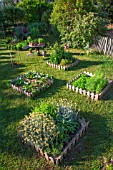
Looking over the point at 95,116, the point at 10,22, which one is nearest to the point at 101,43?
the point at 95,116

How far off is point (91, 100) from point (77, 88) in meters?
0.93

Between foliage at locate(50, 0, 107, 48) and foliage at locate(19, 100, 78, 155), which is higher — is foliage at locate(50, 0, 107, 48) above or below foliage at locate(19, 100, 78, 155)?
above

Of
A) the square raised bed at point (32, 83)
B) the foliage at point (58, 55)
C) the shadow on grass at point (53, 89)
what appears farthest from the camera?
the foliage at point (58, 55)

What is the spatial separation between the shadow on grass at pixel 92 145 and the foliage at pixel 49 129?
45cm

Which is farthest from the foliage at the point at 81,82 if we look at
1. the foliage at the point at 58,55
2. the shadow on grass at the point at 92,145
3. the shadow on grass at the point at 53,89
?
the foliage at the point at 58,55

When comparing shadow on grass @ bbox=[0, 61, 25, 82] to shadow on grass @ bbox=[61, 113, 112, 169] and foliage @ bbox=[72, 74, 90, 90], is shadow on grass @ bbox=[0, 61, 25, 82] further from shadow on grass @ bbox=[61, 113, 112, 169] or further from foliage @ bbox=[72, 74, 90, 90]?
shadow on grass @ bbox=[61, 113, 112, 169]

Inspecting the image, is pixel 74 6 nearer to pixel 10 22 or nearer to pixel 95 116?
pixel 10 22

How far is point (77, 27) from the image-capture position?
13.7 m

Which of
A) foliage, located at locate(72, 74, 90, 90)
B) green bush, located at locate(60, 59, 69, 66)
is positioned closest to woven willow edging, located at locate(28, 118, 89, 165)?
foliage, located at locate(72, 74, 90, 90)

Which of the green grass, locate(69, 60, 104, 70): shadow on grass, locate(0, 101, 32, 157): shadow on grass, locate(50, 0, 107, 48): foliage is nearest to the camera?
the green grass

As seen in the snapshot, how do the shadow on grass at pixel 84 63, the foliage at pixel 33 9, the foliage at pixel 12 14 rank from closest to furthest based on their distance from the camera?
1. the shadow on grass at pixel 84 63
2. the foliage at pixel 12 14
3. the foliage at pixel 33 9

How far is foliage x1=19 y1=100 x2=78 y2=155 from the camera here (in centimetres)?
571

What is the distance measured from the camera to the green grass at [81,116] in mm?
5688

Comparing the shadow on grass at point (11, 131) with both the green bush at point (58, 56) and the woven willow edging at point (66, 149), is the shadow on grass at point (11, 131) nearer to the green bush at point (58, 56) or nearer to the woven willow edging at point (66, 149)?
the woven willow edging at point (66, 149)
